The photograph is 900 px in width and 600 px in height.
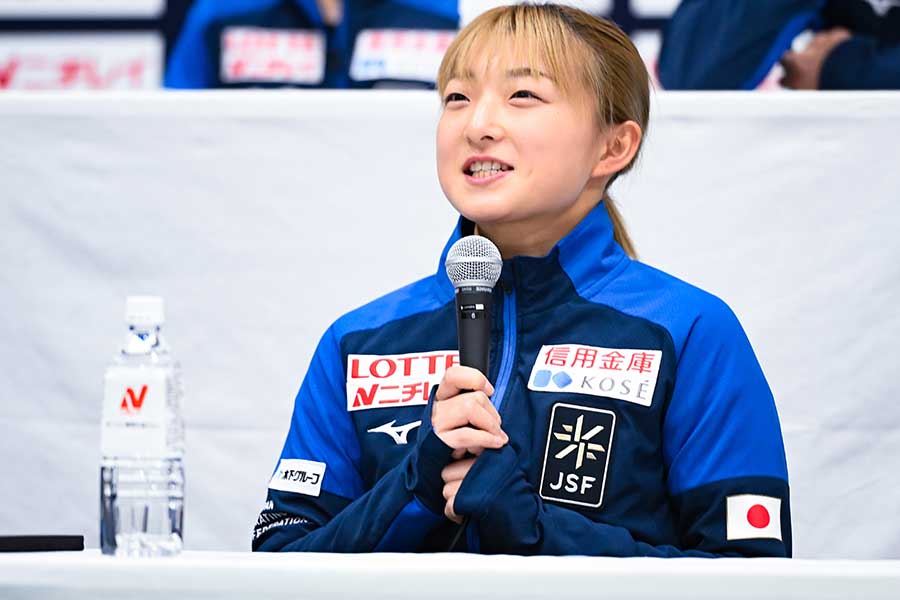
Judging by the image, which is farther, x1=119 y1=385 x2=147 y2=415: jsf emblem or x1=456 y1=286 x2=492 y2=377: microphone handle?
x1=456 y1=286 x2=492 y2=377: microphone handle

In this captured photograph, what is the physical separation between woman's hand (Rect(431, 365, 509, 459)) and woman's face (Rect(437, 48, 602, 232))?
0.99ft

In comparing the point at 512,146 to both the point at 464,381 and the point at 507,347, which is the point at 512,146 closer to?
the point at 507,347

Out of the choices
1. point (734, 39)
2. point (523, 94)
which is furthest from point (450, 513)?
point (734, 39)

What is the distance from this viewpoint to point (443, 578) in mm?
952

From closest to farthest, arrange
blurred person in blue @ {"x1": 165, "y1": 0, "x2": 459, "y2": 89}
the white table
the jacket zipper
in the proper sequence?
the white table → the jacket zipper → blurred person in blue @ {"x1": 165, "y1": 0, "x2": 459, "y2": 89}

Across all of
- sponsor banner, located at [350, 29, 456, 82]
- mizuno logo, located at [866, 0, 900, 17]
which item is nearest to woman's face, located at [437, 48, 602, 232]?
mizuno logo, located at [866, 0, 900, 17]

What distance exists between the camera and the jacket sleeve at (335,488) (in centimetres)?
136

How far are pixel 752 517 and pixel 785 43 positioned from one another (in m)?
1.31

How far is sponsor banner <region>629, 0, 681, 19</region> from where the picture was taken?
4008 millimetres

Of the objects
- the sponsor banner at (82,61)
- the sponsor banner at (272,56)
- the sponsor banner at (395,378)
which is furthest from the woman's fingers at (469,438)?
the sponsor banner at (82,61)

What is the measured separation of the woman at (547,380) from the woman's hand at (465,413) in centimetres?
3

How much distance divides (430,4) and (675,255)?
4.21ft

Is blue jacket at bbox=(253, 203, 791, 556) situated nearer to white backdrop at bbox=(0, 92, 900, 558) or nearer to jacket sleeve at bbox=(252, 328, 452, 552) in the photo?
jacket sleeve at bbox=(252, 328, 452, 552)

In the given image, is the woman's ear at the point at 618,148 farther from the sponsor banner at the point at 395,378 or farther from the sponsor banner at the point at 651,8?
the sponsor banner at the point at 651,8
